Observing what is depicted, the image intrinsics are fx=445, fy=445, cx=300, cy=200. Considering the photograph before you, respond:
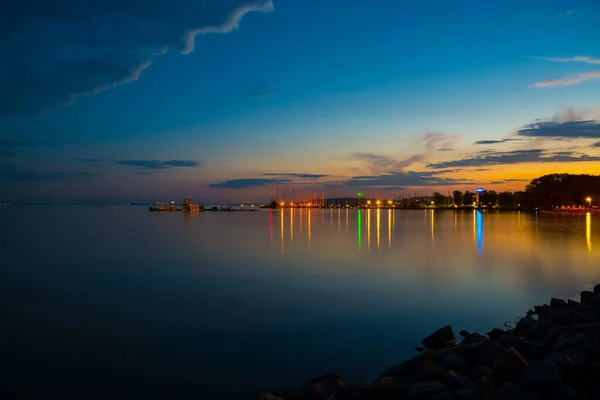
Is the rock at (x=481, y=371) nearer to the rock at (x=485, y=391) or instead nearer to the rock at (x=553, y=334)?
the rock at (x=485, y=391)

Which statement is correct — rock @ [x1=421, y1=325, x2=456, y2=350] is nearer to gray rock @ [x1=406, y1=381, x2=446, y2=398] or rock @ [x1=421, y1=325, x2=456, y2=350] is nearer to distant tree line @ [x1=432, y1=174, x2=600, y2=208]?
gray rock @ [x1=406, y1=381, x2=446, y2=398]

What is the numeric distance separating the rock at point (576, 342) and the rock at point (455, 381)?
7.96 ft

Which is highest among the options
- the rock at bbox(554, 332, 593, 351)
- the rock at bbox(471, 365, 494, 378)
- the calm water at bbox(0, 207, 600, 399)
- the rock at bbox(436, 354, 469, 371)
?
the rock at bbox(554, 332, 593, 351)

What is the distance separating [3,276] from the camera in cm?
1945

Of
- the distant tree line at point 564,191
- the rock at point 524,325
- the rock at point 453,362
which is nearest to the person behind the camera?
the rock at point 453,362

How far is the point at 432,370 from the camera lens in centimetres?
741

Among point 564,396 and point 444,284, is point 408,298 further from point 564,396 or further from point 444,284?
point 564,396

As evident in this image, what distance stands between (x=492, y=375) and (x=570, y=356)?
148cm

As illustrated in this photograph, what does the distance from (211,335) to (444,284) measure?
10.6 metres

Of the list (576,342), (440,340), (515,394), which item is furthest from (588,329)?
(515,394)

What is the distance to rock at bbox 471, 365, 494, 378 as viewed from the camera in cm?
777

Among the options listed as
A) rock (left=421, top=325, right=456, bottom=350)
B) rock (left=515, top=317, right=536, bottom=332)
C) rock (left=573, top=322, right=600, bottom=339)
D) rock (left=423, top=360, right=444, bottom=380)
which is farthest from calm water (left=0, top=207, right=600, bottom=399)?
rock (left=573, top=322, right=600, bottom=339)

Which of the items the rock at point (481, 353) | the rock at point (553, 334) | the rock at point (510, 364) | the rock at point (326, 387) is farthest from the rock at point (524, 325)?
the rock at point (326, 387)

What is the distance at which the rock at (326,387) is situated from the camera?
680cm
